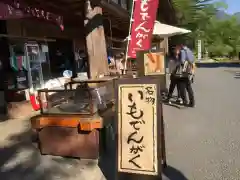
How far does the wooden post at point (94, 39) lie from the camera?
204 inches

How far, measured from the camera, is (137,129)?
334 cm

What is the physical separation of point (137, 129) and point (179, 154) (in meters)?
1.47

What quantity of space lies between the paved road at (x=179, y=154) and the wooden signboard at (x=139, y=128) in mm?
606

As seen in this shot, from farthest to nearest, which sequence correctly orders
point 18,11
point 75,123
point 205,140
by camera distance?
point 18,11, point 205,140, point 75,123

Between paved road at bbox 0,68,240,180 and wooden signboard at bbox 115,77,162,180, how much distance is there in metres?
0.61

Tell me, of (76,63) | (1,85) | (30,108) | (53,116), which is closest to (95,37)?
(53,116)

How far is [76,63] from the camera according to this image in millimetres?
11445

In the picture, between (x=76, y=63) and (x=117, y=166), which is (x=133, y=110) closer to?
(x=117, y=166)

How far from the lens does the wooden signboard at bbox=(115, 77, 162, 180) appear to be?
3.27 meters

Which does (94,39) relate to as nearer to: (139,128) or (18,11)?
(18,11)

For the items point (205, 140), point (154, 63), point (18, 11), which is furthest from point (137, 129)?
point (154, 63)

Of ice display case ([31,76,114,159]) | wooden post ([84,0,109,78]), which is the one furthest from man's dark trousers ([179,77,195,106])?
ice display case ([31,76,114,159])

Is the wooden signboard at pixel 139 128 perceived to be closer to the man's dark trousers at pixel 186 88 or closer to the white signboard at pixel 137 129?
the white signboard at pixel 137 129

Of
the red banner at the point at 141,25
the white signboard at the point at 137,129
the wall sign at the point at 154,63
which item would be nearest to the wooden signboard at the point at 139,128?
the white signboard at the point at 137,129
